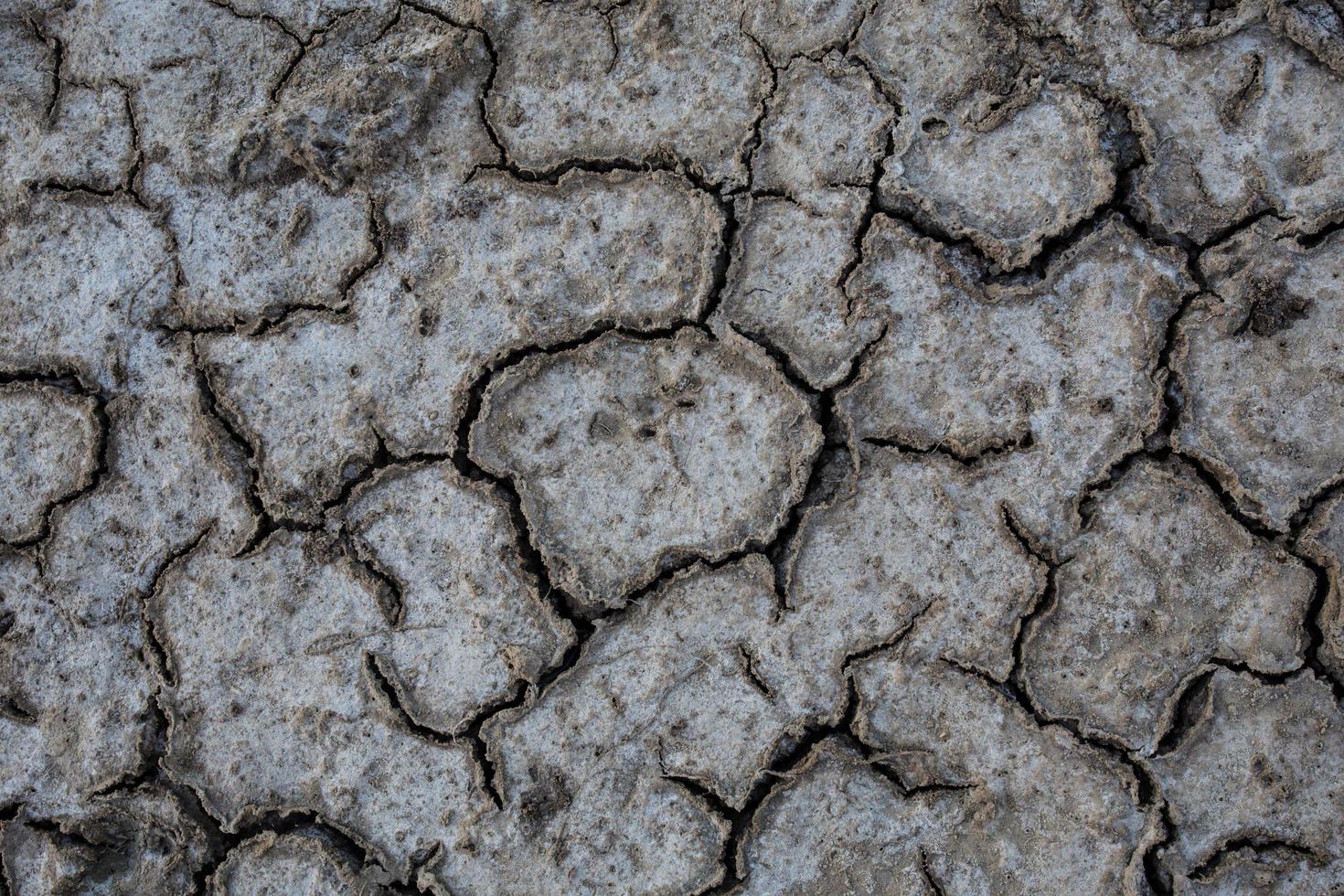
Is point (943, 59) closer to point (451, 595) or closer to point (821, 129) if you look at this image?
point (821, 129)

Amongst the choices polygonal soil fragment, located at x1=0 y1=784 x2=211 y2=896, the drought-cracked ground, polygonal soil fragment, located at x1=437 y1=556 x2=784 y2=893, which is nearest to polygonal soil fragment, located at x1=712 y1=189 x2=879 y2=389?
the drought-cracked ground

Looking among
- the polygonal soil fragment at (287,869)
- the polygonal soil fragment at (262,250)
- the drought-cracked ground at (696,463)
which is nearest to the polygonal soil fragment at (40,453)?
the drought-cracked ground at (696,463)

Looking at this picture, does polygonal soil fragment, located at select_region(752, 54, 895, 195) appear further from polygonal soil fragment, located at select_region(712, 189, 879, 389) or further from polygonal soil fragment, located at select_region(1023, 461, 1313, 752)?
polygonal soil fragment, located at select_region(1023, 461, 1313, 752)

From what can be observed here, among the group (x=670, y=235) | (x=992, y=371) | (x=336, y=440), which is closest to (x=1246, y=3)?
(x=992, y=371)

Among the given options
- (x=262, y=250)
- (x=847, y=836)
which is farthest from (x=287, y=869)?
(x=262, y=250)

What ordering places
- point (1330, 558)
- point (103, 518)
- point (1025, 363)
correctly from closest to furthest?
point (1330, 558)
point (1025, 363)
point (103, 518)

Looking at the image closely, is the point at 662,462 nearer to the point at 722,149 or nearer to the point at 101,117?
the point at 722,149
